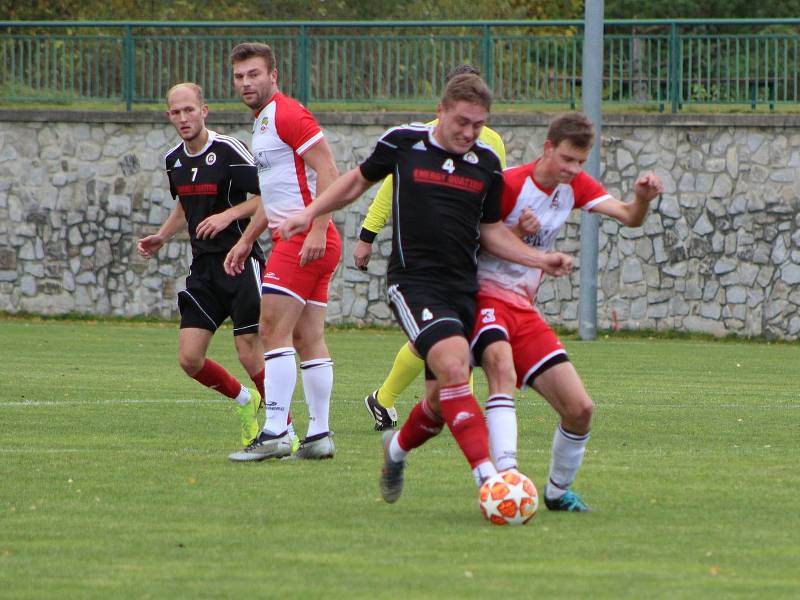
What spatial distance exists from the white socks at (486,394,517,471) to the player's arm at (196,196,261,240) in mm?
2906

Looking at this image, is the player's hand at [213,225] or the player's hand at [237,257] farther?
the player's hand at [213,225]

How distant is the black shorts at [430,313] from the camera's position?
6996 mm

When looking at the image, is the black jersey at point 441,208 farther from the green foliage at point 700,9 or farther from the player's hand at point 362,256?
the green foliage at point 700,9

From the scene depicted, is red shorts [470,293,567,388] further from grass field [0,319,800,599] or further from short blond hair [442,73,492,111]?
short blond hair [442,73,492,111]

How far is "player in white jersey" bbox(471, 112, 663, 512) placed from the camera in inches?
277

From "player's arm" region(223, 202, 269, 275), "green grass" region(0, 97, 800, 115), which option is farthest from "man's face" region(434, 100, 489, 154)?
"green grass" region(0, 97, 800, 115)

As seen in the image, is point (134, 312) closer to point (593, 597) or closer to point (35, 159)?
point (35, 159)

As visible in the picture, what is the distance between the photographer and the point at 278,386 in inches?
353

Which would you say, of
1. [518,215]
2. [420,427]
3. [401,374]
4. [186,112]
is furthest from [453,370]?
[401,374]

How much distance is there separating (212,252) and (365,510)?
10.2 feet

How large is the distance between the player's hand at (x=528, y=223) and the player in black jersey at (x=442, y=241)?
0.21 ft

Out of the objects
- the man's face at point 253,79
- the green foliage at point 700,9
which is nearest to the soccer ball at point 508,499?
the man's face at point 253,79

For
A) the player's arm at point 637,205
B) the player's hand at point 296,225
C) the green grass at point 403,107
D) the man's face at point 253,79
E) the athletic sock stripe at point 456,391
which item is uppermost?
the man's face at point 253,79

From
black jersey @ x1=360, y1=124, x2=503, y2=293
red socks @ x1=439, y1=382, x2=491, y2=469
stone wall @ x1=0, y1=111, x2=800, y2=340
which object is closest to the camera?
red socks @ x1=439, y1=382, x2=491, y2=469
